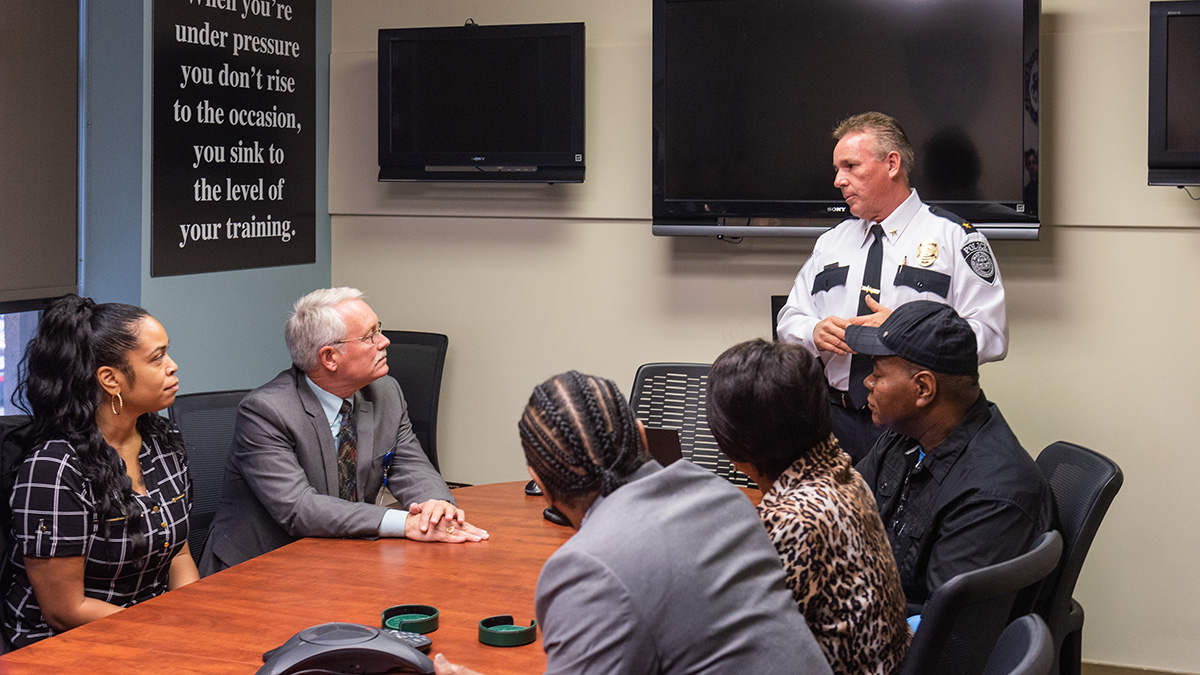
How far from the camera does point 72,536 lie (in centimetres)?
223

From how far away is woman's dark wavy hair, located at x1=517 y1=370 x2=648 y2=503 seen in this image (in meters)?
1.38

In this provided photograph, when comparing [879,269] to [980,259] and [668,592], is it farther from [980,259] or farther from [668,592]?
[668,592]

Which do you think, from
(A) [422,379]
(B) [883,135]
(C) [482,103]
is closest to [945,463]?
(B) [883,135]

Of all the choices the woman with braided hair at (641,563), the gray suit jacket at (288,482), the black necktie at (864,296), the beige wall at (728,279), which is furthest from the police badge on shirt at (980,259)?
the woman with braided hair at (641,563)

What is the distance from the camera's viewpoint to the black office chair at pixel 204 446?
297 centimetres

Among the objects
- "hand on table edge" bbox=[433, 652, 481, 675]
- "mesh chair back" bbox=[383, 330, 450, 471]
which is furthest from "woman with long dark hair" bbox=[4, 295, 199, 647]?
"mesh chair back" bbox=[383, 330, 450, 471]

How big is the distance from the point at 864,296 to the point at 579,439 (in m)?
2.20

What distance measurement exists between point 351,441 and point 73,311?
755 millimetres

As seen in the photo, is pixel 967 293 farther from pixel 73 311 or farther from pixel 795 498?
pixel 73 311

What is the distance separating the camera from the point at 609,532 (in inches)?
50.7

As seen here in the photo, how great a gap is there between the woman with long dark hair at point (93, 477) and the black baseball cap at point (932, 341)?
5.18 ft

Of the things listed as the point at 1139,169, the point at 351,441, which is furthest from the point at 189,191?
the point at 1139,169

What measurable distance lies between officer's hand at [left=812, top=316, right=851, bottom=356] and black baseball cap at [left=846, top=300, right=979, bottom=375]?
0.89 metres

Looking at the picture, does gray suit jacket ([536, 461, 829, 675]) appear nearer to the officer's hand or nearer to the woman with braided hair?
the woman with braided hair
